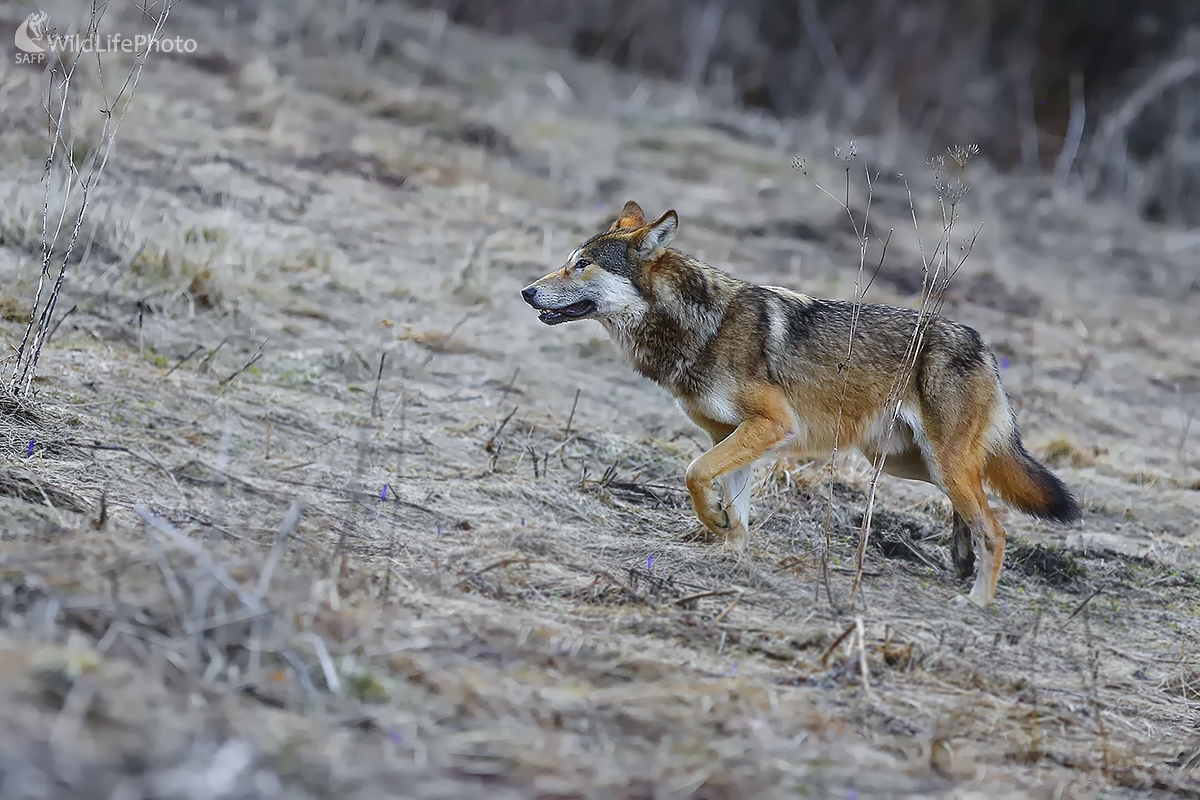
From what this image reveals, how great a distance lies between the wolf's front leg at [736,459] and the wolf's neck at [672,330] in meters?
0.40

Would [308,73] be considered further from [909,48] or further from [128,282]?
[909,48]

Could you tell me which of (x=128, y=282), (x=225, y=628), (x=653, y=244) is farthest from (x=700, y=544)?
(x=128, y=282)

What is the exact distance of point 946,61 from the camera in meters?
24.4

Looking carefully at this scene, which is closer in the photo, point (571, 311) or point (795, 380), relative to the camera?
point (795, 380)

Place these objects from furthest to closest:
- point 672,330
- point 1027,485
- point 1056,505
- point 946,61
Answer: point 946,61 < point 672,330 < point 1027,485 < point 1056,505

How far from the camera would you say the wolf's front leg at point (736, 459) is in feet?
20.2

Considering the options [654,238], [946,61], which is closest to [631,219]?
[654,238]

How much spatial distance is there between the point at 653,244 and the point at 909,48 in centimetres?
1940

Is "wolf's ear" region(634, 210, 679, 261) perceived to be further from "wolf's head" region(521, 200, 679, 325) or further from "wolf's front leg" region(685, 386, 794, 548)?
"wolf's front leg" region(685, 386, 794, 548)

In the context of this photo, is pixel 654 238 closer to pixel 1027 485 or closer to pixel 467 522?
pixel 467 522

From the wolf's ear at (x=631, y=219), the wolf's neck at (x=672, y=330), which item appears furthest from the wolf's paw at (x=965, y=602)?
the wolf's ear at (x=631, y=219)

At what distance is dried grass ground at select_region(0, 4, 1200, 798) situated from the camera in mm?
3191

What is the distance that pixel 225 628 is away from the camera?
3354 mm

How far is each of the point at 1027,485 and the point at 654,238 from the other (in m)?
2.36
